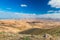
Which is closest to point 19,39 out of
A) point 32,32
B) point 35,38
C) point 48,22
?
point 35,38

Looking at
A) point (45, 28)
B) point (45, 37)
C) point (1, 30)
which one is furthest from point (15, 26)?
point (45, 37)

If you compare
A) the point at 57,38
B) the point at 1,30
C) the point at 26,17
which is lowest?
the point at 57,38

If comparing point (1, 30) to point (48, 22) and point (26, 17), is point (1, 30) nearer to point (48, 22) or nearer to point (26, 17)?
point (26, 17)

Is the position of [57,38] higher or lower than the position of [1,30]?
lower

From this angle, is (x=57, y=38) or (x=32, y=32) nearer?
(x=57, y=38)

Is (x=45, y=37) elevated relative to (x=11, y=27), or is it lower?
lower

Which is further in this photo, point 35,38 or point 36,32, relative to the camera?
point 36,32

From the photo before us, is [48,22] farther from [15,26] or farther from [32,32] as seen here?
[15,26]
